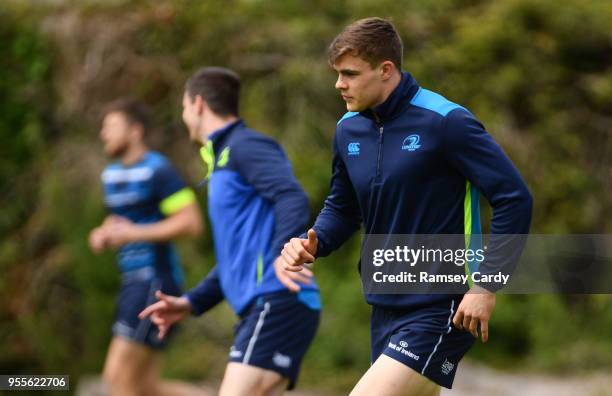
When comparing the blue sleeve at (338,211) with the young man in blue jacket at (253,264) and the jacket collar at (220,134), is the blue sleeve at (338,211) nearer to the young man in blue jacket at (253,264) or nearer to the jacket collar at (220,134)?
the young man in blue jacket at (253,264)

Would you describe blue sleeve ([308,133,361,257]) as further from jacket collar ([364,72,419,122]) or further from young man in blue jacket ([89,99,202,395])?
young man in blue jacket ([89,99,202,395])

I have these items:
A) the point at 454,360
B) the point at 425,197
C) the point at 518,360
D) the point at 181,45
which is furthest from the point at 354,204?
the point at 181,45

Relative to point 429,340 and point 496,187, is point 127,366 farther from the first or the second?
point 496,187

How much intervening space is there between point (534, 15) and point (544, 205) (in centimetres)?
180

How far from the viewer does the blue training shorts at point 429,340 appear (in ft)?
14.0

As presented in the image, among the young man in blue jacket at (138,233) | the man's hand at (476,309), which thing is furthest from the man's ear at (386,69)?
the young man in blue jacket at (138,233)

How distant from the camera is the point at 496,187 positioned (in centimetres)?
419

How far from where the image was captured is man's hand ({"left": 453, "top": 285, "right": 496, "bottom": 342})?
162 inches

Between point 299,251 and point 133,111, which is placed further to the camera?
point 133,111

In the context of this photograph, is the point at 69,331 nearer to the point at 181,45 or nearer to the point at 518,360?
the point at 181,45

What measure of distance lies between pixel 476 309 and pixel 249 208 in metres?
1.63

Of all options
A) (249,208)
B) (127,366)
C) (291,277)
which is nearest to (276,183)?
(249,208)

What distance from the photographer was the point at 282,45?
1083 centimetres

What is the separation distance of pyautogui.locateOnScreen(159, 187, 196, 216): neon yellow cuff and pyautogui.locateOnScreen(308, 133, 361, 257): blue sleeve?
2.52 m
